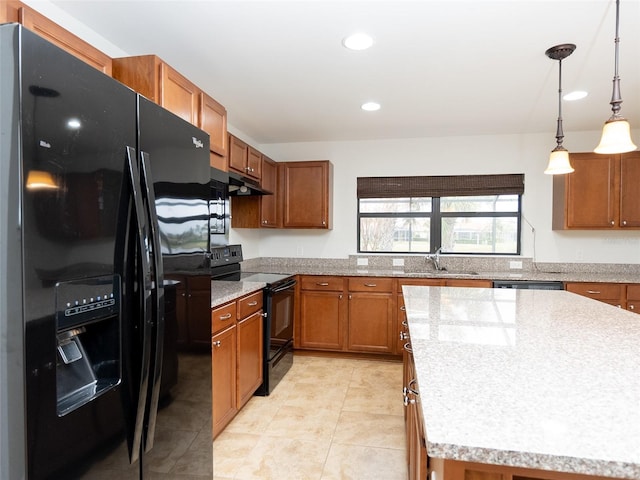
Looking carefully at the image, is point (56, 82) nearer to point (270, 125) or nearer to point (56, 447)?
point (56, 447)

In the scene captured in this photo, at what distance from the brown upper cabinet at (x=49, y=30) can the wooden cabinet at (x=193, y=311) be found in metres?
0.97

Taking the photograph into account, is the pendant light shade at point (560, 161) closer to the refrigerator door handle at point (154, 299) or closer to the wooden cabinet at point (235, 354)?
the wooden cabinet at point (235, 354)

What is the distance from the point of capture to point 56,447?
0.90 metres

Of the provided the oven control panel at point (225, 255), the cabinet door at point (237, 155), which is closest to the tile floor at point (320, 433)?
the oven control panel at point (225, 255)

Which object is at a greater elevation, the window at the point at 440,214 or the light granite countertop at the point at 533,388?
the window at the point at 440,214

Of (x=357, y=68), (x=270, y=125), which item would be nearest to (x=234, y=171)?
(x=270, y=125)

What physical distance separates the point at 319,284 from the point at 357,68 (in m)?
2.18

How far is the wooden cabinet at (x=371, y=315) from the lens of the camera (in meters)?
3.76

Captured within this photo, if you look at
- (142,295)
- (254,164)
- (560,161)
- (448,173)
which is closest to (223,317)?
(142,295)

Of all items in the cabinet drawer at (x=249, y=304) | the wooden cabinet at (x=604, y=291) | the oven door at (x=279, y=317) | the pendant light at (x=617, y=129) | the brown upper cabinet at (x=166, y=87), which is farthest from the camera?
the wooden cabinet at (x=604, y=291)

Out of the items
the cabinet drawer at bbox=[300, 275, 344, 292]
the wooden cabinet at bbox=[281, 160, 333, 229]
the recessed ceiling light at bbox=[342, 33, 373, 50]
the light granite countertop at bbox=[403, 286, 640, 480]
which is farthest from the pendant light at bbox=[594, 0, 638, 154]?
the wooden cabinet at bbox=[281, 160, 333, 229]

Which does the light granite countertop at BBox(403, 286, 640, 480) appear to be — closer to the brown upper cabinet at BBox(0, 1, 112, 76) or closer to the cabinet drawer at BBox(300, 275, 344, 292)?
the brown upper cabinet at BBox(0, 1, 112, 76)

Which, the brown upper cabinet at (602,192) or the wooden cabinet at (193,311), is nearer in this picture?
the wooden cabinet at (193,311)

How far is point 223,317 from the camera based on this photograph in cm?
223
